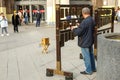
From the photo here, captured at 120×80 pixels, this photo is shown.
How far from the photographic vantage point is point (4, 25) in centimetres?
2325

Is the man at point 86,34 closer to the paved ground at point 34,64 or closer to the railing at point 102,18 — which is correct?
the paved ground at point 34,64

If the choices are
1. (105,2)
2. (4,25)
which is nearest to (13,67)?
(4,25)

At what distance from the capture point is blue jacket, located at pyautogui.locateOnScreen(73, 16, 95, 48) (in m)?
8.45

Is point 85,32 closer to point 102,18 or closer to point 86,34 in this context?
point 86,34

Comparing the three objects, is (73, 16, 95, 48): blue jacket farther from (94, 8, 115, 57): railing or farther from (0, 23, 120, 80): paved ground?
(94, 8, 115, 57): railing

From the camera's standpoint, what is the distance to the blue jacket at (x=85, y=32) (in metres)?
8.45

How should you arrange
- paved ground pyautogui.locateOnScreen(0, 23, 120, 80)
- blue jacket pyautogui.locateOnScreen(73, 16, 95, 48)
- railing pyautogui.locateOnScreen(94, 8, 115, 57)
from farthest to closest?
railing pyautogui.locateOnScreen(94, 8, 115, 57)
paved ground pyautogui.locateOnScreen(0, 23, 120, 80)
blue jacket pyautogui.locateOnScreen(73, 16, 95, 48)

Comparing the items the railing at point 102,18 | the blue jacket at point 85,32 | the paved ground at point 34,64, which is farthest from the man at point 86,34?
the railing at point 102,18

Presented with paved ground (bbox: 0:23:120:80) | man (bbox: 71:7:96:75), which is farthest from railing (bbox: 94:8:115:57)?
man (bbox: 71:7:96:75)

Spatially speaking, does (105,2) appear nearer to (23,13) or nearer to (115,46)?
(23,13)

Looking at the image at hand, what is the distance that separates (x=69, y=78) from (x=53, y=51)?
18.1 ft

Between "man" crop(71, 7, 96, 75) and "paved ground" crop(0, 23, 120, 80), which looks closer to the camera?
"man" crop(71, 7, 96, 75)

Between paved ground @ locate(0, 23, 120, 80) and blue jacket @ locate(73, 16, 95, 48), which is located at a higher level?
blue jacket @ locate(73, 16, 95, 48)

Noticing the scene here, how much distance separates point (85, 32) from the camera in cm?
851
